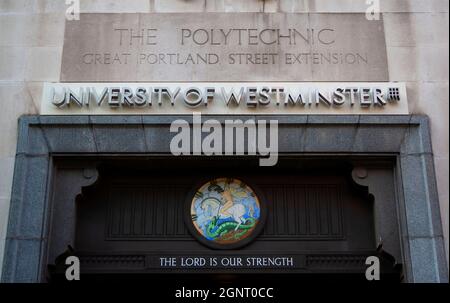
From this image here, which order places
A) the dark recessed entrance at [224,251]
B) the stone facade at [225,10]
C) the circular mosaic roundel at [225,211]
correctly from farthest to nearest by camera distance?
1. the circular mosaic roundel at [225,211]
2. the dark recessed entrance at [224,251]
3. the stone facade at [225,10]

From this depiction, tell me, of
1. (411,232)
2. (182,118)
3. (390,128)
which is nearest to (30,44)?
(182,118)

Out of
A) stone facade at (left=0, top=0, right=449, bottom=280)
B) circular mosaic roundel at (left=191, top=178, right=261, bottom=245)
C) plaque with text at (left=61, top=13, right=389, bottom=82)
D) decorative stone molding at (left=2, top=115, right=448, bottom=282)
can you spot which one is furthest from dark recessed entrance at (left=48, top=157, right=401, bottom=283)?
plaque with text at (left=61, top=13, right=389, bottom=82)

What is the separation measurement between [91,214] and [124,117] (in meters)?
1.87

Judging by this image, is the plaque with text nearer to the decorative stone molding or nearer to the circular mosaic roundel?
the decorative stone molding

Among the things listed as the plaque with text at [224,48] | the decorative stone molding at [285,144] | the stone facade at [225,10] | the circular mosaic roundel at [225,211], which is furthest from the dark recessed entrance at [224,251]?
the plaque with text at [224,48]

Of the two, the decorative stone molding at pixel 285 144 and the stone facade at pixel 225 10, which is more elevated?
the stone facade at pixel 225 10

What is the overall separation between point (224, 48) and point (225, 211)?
290cm

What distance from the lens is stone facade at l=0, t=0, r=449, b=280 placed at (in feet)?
40.7

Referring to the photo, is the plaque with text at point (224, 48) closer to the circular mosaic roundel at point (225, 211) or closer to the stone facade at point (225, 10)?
the stone facade at point (225, 10)

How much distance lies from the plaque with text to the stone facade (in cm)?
17

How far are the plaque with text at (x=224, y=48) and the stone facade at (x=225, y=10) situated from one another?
0.17 m

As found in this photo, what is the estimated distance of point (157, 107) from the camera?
Result: 12.6 m

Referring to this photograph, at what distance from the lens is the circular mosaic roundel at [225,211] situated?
12.8m

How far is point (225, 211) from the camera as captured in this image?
1291 cm
